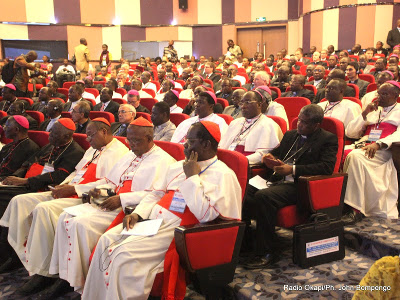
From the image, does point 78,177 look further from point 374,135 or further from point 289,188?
point 374,135

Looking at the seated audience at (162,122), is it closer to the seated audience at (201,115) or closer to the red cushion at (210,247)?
the seated audience at (201,115)

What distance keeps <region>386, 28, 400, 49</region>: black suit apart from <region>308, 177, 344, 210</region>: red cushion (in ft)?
35.8

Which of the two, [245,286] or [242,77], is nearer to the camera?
[245,286]

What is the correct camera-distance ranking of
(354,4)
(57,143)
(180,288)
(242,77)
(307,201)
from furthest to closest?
1. (354,4)
2. (242,77)
3. (57,143)
4. (307,201)
5. (180,288)

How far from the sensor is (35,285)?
118 inches

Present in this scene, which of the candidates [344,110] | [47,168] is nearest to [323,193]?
[344,110]

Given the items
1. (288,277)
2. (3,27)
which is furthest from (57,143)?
(3,27)

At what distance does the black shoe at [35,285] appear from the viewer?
9.75 feet

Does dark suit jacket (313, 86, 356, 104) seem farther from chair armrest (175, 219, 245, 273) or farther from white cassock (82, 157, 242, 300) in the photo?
chair armrest (175, 219, 245, 273)

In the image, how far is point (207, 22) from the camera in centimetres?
1697

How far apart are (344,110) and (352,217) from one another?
1473 millimetres

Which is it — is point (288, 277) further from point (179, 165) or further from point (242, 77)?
point (242, 77)

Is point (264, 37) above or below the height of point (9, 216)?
above

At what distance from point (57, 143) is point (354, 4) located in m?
12.2
